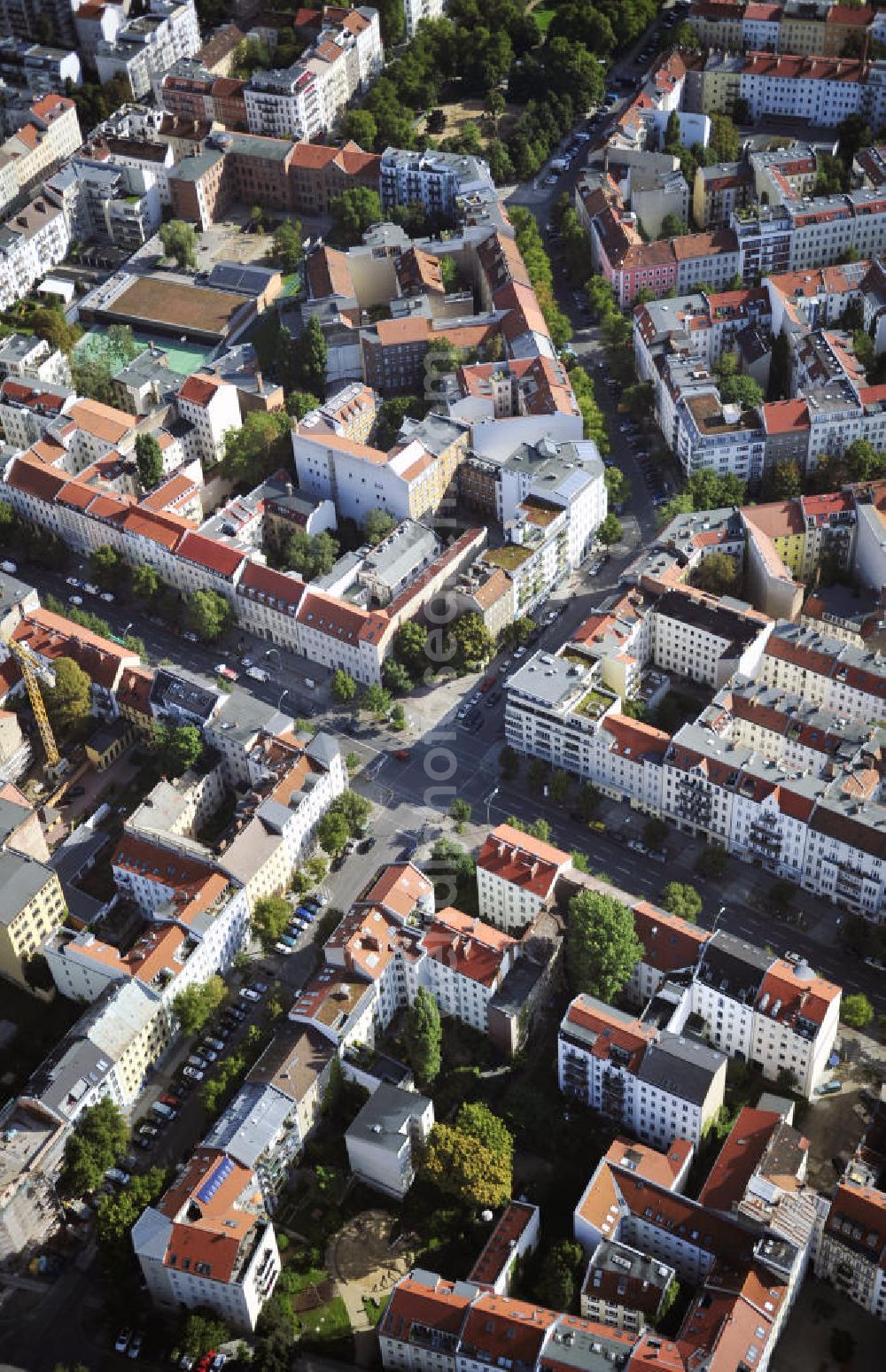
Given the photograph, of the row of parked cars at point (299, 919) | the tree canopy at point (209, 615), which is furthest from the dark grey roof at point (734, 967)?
the tree canopy at point (209, 615)

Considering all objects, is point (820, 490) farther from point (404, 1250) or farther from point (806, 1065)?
point (404, 1250)

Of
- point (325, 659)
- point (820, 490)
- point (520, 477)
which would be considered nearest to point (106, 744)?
point (325, 659)

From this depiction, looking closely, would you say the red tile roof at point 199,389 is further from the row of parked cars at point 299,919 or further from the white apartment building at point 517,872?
the white apartment building at point 517,872

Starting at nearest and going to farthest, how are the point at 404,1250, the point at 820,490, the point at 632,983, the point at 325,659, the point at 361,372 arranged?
the point at 404,1250, the point at 632,983, the point at 325,659, the point at 820,490, the point at 361,372

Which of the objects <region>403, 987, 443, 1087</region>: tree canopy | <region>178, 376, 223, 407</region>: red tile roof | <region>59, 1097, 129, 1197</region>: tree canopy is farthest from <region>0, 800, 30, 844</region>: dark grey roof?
<region>178, 376, 223, 407</region>: red tile roof

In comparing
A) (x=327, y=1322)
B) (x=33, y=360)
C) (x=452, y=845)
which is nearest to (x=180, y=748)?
(x=452, y=845)

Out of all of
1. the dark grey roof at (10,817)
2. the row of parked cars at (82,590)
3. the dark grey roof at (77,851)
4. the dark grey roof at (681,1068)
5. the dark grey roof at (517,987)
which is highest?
the dark grey roof at (10,817)
